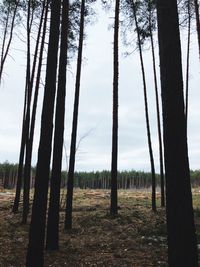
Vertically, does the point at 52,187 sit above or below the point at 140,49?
below

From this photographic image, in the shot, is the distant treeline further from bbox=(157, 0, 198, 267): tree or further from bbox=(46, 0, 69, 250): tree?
bbox=(157, 0, 198, 267): tree

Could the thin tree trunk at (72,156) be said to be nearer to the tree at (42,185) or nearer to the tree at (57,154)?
the tree at (57,154)

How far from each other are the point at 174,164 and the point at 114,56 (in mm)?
9927

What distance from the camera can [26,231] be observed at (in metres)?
9.41

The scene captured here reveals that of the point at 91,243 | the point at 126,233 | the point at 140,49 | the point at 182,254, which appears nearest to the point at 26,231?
the point at 91,243

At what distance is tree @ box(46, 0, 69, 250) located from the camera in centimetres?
745

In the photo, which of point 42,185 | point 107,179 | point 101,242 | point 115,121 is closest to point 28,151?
point 115,121

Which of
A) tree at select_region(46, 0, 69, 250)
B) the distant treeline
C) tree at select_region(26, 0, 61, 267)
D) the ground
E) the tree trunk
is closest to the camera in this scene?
tree at select_region(26, 0, 61, 267)

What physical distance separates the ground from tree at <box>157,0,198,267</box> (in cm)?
324

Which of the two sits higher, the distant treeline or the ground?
the distant treeline

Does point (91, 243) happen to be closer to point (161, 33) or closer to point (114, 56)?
point (161, 33)

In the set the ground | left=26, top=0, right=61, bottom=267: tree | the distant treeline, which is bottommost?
the ground

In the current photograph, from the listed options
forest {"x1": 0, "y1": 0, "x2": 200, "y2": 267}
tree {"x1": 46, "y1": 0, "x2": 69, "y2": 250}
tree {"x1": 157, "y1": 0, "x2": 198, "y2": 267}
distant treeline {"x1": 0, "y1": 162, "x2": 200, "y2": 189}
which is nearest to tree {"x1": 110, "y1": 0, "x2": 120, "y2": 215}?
forest {"x1": 0, "y1": 0, "x2": 200, "y2": 267}

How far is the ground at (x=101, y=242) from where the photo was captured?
657 cm
